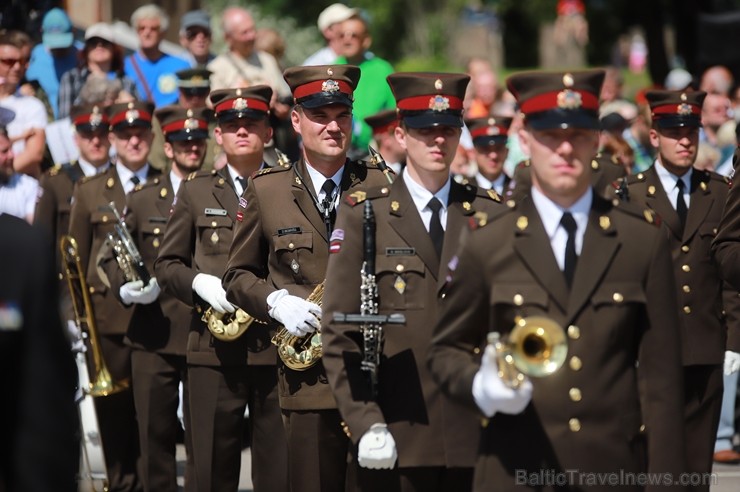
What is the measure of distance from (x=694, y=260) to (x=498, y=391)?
3.84 metres

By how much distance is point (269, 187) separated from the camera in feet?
25.8

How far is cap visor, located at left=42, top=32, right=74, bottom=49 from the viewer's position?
47.6 feet

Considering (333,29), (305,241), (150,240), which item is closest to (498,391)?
(305,241)

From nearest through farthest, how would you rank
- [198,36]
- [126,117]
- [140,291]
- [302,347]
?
[302,347] → [140,291] → [126,117] → [198,36]

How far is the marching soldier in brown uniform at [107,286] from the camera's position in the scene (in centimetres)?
1055

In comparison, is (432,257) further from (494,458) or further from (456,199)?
(494,458)

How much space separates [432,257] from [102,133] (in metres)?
5.63

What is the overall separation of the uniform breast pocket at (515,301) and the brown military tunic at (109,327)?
5450 millimetres

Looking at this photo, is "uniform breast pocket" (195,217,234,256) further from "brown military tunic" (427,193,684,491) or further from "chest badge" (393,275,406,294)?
"brown military tunic" (427,193,684,491)

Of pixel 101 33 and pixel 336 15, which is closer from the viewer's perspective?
pixel 336 15

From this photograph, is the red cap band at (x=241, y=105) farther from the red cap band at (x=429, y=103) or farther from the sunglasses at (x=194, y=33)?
the sunglasses at (x=194, y=33)

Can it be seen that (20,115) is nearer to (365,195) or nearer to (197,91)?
(197,91)

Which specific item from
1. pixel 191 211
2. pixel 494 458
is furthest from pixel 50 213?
pixel 494 458

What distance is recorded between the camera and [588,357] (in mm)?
5320
